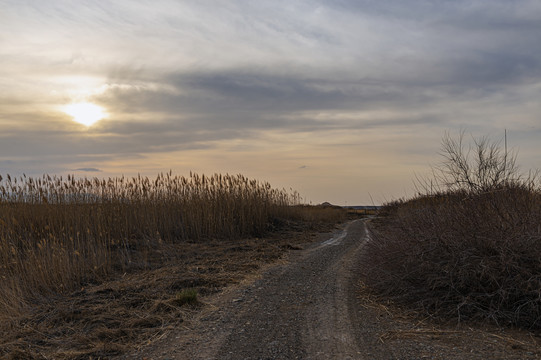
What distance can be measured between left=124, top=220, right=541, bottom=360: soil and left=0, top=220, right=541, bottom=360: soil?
0.04 feet

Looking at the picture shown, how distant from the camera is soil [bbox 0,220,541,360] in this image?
4.28 meters

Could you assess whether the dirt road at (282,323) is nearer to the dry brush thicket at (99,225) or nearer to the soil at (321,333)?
the soil at (321,333)

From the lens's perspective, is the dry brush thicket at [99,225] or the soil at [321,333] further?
the dry brush thicket at [99,225]

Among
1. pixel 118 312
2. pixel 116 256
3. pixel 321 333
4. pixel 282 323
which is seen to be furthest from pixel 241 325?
pixel 116 256

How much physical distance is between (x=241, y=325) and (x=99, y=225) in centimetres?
677

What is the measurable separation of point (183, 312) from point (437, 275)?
3.38 meters

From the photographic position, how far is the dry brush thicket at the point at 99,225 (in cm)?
799

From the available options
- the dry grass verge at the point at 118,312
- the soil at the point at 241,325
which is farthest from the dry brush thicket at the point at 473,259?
the dry grass verge at the point at 118,312

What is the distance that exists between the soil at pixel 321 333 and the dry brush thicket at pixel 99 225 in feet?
10.6

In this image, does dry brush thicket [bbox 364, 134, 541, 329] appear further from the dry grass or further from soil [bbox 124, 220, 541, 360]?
the dry grass

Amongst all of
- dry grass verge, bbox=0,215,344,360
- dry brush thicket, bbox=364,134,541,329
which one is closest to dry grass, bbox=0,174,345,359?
dry grass verge, bbox=0,215,344,360

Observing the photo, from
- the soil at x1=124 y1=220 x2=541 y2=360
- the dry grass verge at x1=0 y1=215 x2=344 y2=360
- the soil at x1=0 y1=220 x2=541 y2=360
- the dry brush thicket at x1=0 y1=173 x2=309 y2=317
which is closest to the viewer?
the soil at x1=124 y1=220 x2=541 y2=360

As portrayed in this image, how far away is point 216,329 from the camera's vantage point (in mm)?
5051

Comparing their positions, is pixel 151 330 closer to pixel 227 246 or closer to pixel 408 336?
pixel 408 336
